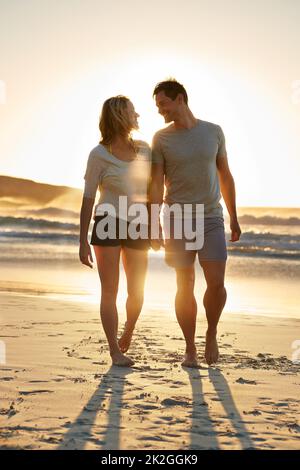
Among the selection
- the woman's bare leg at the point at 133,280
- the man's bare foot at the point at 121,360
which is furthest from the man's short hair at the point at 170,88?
the man's bare foot at the point at 121,360

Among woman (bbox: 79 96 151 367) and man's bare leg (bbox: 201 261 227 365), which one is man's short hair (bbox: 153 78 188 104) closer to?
woman (bbox: 79 96 151 367)

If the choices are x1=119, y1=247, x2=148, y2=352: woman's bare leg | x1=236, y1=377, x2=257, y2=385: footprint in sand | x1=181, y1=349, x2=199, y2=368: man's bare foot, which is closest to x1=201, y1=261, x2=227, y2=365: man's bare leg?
x1=181, y1=349, x2=199, y2=368: man's bare foot

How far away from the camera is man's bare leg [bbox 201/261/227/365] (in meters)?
5.34

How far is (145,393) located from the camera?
4.29m

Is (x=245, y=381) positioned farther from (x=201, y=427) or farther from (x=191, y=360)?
(x=201, y=427)

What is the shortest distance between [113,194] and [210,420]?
6.48ft

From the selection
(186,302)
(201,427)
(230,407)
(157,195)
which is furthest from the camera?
(186,302)

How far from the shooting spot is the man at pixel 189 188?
5344mm

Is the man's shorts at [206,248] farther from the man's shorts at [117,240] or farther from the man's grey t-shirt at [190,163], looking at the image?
the man's shorts at [117,240]

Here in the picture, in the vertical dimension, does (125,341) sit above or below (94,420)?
above

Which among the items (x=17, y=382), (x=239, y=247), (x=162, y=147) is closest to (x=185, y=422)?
(x=17, y=382)

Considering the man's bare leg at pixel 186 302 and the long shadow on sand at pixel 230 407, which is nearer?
the long shadow on sand at pixel 230 407

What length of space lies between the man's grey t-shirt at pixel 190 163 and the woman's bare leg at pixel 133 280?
1.50 feet

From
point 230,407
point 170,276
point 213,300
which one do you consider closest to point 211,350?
point 213,300
